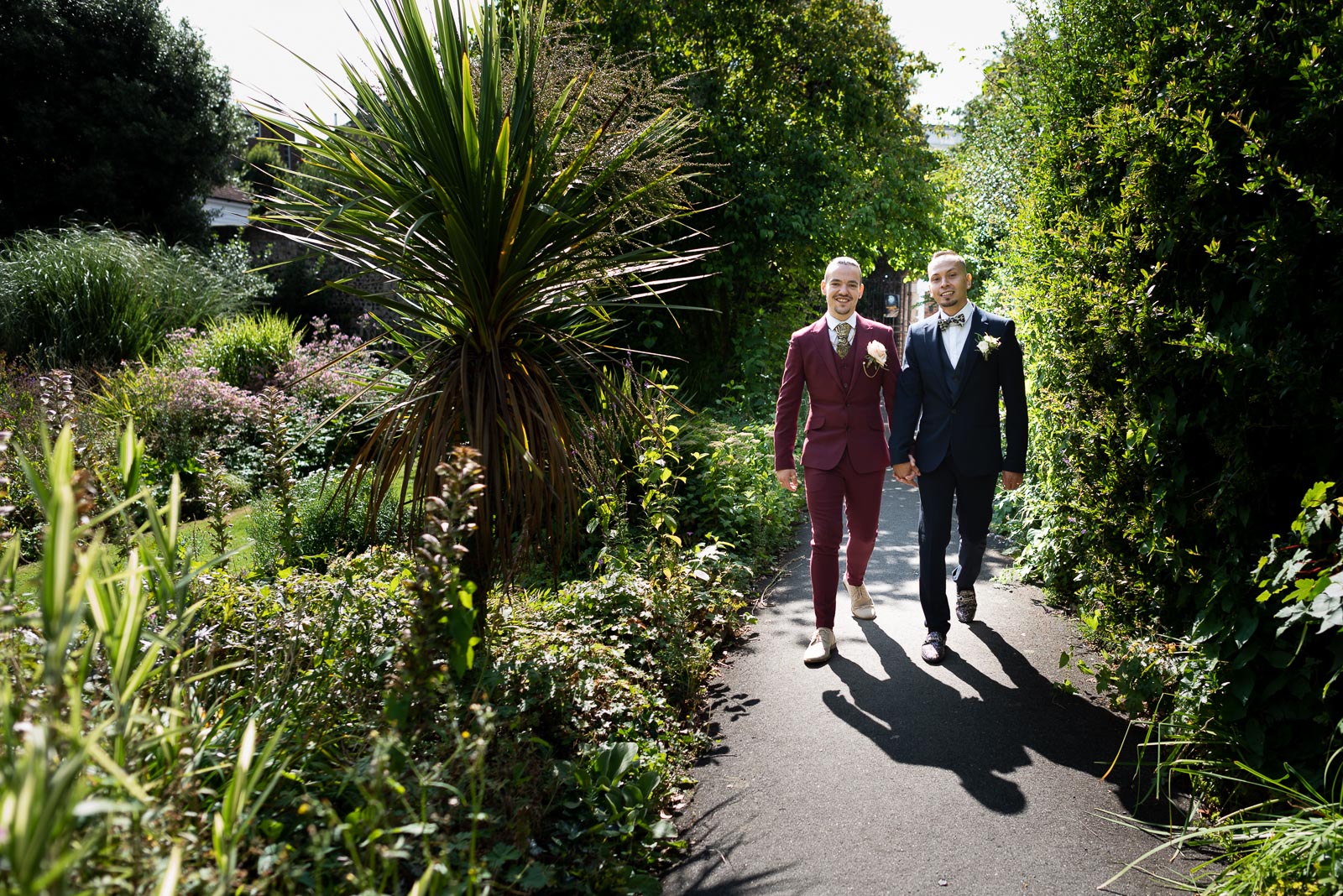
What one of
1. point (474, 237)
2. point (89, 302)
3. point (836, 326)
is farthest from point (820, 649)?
point (89, 302)

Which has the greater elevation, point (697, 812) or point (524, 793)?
point (524, 793)

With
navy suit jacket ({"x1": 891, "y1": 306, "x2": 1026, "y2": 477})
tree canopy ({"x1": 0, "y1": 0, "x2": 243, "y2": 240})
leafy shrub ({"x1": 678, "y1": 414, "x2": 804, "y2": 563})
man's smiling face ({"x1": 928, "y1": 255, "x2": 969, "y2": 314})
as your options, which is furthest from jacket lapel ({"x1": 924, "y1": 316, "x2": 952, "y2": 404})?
tree canopy ({"x1": 0, "y1": 0, "x2": 243, "y2": 240})

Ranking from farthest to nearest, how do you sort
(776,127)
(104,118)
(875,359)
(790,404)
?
(104,118) → (776,127) → (790,404) → (875,359)

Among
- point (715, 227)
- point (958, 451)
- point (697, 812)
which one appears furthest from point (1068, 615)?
point (715, 227)

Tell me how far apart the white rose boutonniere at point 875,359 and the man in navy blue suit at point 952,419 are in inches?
6.2

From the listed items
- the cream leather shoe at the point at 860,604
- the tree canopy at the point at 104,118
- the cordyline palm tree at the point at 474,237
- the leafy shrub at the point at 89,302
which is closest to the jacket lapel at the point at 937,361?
the cream leather shoe at the point at 860,604

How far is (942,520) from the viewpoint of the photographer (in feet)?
15.3

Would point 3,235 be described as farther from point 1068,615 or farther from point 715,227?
point 1068,615

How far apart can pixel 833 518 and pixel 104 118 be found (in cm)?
1999

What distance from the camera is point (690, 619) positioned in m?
5.02

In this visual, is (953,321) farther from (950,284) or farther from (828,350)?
(828,350)

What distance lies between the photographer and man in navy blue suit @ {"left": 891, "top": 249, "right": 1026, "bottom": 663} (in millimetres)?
4645

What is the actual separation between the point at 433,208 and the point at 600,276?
2.44ft

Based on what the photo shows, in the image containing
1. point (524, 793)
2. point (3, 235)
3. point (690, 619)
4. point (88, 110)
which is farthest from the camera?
point (88, 110)
